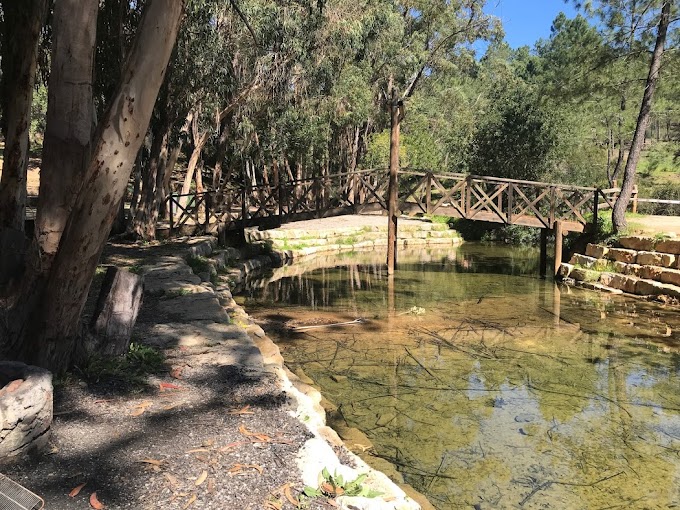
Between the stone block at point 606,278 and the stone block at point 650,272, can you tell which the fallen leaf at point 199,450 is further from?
the stone block at point 606,278

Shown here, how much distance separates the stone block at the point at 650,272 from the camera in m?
10.7

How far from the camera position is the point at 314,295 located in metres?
11.5

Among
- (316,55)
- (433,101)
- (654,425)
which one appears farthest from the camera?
(433,101)

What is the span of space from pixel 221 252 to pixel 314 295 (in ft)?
9.68

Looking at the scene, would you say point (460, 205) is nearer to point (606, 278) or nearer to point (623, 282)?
point (606, 278)

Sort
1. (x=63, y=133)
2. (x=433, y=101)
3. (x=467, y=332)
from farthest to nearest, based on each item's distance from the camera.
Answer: (x=433, y=101) < (x=467, y=332) < (x=63, y=133)

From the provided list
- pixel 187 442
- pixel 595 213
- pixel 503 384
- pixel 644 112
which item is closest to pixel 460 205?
pixel 595 213

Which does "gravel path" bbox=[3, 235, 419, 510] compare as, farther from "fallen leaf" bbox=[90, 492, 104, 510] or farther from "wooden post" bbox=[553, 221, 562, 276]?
"wooden post" bbox=[553, 221, 562, 276]

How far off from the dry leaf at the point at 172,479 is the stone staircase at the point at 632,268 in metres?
9.94

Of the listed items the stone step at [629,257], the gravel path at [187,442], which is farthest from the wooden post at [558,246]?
the gravel path at [187,442]

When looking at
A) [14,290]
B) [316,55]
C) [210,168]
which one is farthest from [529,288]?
[210,168]

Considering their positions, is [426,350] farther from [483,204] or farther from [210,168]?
[210,168]

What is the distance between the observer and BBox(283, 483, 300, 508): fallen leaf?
2545 mm

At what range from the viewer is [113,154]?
3.13 metres
